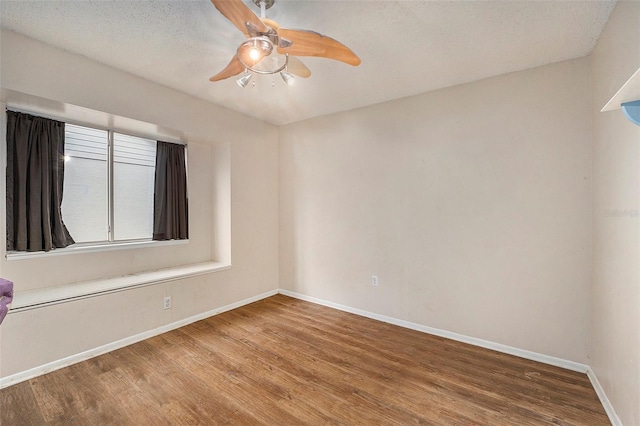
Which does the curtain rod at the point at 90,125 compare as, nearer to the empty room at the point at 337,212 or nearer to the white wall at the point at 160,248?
the empty room at the point at 337,212

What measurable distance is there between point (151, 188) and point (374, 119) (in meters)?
2.85

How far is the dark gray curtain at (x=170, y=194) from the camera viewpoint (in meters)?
3.32

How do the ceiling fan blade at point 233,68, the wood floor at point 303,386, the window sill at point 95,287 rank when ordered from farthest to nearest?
the window sill at point 95,287 < the ceiling fan blade at point 233,68 < the wood floor at point 303,386

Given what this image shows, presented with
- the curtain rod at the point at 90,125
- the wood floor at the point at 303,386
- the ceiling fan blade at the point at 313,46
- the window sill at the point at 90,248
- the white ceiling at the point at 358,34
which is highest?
the white ceiling at the point at 358,34

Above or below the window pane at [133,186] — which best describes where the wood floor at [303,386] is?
below

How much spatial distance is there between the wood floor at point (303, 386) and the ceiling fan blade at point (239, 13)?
2315 millimetres

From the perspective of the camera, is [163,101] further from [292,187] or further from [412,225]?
[412,225]

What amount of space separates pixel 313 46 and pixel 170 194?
2625 millimetres

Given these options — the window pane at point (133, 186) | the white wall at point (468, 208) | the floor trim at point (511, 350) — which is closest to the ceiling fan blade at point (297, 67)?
the white wall at point (468, 208)

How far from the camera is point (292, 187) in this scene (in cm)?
408

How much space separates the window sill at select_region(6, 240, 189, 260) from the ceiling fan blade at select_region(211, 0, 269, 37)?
2.65 m

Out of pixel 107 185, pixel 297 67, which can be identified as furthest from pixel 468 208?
pixel 107 185

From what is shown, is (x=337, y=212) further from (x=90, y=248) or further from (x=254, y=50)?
(x=90, y=248)

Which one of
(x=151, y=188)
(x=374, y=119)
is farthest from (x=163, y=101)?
(x=374, y=119)
